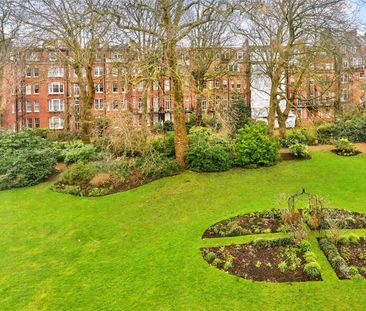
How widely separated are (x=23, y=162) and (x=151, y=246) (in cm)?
1016

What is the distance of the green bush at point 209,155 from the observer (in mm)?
16109

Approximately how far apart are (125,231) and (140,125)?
7063 mm

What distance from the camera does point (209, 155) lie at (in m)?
16.1

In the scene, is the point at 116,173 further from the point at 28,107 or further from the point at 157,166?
the point at 28,107

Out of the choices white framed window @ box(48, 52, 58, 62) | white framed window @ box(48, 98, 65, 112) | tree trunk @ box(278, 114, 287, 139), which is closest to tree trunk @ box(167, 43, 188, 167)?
tree trunk @ box(278, 114, 287, 139)

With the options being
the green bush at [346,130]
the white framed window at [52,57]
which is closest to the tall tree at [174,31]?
the white framed window at [52,57]

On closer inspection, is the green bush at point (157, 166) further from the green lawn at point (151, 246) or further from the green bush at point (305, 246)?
the green bush at point (305, 246)

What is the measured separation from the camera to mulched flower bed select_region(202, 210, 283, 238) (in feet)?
31.0

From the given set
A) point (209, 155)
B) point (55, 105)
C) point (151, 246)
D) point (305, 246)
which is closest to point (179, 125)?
point (209, 155)

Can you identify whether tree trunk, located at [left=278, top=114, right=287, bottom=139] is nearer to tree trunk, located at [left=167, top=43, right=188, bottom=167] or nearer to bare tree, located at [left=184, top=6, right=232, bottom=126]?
bare tree, located at [left=184, top=6, right=232, bottom=126]

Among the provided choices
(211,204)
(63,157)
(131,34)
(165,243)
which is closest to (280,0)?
(131,34)

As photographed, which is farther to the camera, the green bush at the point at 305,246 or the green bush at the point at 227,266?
the green bush at the point at 305,246

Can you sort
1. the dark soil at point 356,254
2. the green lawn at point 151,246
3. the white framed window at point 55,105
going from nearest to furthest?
1. the green lawn at point 151,246
2. the dark soil at point 356,254
3. the white framed window at point 55,105

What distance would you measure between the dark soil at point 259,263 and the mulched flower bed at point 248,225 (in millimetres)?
833
